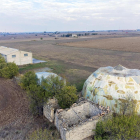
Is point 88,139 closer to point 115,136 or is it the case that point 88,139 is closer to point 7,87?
point 115,136

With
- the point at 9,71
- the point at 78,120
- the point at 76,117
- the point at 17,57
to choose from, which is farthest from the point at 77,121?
the point at 17,57

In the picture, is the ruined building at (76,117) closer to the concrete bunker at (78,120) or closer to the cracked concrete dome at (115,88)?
the concrete bunker at (78,120)

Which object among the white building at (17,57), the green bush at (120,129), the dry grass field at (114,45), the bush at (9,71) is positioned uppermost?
the dry grass field at (114,45)

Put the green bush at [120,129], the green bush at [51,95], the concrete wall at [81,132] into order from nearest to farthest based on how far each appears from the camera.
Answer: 1. the green bush at [120,129]
2. the concrete wall at [81,132]
3. the green bush at [51,95]

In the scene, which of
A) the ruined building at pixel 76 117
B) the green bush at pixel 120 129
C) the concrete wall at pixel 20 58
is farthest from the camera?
the concrete wall at pixel 20 58

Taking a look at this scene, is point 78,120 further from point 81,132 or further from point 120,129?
point 120,129

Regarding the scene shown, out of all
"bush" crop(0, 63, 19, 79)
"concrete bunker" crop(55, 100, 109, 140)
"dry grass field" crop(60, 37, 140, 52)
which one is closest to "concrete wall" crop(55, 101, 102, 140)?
"concrete bunker" crop(55, 100, 109, 140)

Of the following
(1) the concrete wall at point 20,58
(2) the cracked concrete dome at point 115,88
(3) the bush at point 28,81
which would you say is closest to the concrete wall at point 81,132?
(2) the cracked concrete dome at point 115,88

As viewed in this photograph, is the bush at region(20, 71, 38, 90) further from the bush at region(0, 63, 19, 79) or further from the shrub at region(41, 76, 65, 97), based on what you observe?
the bush at region(0, 63, 19, 79)
